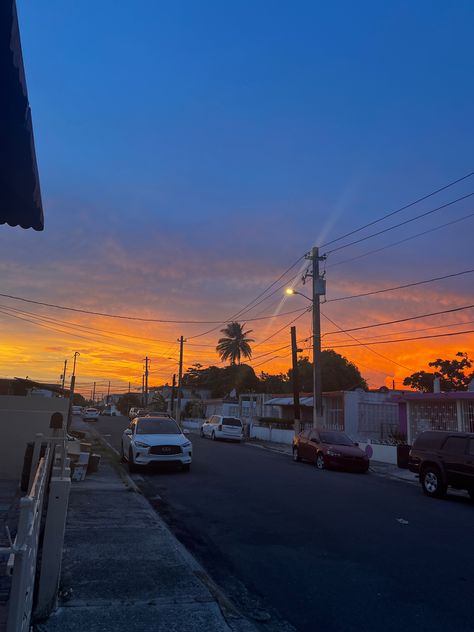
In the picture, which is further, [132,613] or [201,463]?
[201,463]

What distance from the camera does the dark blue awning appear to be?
224 centimetres

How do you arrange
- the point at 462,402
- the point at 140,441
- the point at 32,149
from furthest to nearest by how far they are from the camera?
1. the point at 462,402
2. the point at 140,441
3. the point at 32,149

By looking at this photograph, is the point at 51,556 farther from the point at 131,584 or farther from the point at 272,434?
the point at 272,434

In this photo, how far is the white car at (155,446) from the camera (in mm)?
15906

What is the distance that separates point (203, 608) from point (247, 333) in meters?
68.2

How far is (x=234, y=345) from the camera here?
2835 inches

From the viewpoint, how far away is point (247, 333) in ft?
240

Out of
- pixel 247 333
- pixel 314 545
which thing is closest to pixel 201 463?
pixel 314 545

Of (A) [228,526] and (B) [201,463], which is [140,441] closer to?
(B) [201,463]

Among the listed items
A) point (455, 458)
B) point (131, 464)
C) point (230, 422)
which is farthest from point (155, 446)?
point (230, 422)

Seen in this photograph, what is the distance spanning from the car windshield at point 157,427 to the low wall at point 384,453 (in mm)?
10392

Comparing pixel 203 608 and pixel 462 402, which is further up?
pixel 462 402

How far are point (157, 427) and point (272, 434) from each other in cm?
2199

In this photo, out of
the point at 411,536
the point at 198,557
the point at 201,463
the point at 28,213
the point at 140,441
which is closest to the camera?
the point at 28,213
